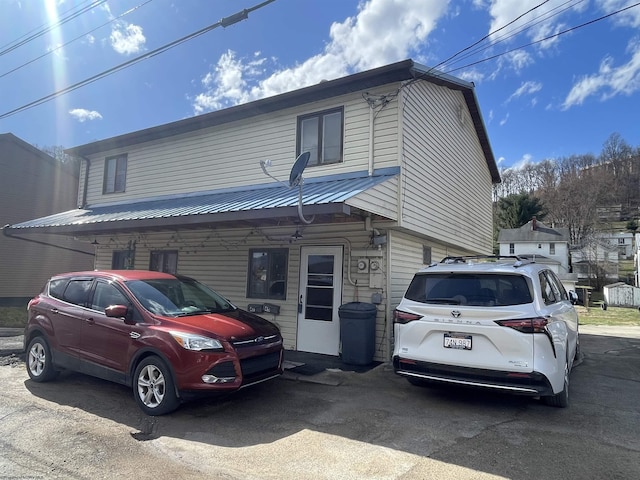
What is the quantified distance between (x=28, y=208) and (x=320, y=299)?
56.7ft

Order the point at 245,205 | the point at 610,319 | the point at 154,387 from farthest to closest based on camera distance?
the point at 610,319 < the point at 245,205 < the point at 154,387

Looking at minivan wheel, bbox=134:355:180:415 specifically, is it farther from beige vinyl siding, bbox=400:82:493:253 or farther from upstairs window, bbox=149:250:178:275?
upstairs window, bbox=149:250:178:275

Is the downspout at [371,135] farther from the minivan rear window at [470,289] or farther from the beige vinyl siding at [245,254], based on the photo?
the minivan rear window at [470,289]

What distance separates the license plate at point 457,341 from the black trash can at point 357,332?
275 cm

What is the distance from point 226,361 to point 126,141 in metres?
10.3

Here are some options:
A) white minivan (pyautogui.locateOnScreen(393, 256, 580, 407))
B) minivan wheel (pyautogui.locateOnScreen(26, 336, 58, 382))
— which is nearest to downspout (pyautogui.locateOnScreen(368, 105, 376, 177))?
white minivan (pyautogui.locateOnScreen(393, 256, 580, 407))

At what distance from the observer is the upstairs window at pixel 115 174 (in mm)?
13188

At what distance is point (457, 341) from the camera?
482cm

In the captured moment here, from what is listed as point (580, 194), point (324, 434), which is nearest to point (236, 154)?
point (324, 434)

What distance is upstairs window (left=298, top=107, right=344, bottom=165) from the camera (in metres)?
9.09

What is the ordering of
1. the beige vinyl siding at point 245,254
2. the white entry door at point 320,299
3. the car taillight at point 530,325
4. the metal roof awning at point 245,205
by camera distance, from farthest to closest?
the white entry door at point 320,299 → the beige vinyl siding at point 245,254 → the metal roof awning at point 245,205 → the car taillight at point 530,325

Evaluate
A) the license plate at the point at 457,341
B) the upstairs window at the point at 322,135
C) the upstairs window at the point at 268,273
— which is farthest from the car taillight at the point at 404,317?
the upstairs window at the point at 322,135

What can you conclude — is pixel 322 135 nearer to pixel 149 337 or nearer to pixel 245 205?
pixel 245 205

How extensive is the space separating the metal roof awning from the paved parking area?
9.12 ft
